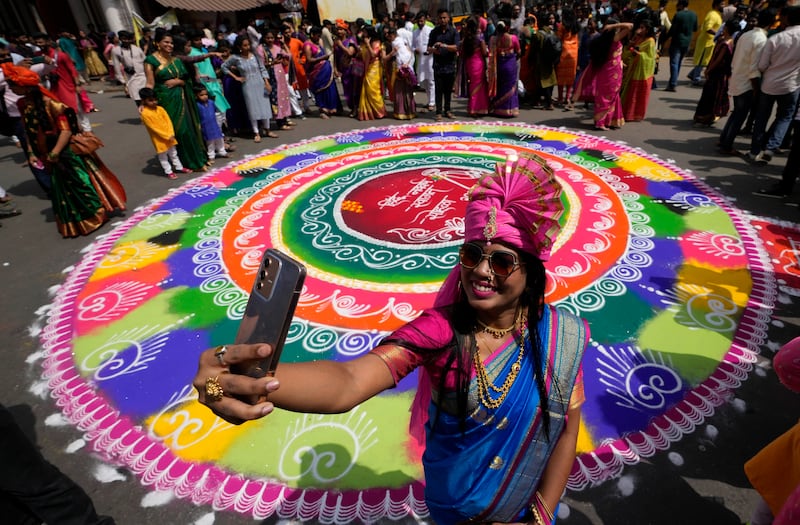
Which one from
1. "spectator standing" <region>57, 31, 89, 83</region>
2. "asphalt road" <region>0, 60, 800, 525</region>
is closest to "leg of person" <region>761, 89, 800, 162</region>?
"asphalt road" <region>0, 60, 800, 525</region>

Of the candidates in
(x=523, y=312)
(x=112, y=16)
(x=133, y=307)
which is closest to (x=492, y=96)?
(x=133, y=307)

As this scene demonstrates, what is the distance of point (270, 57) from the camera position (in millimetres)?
8336

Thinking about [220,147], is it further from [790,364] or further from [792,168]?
[792,168]

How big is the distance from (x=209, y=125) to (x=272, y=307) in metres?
6.80

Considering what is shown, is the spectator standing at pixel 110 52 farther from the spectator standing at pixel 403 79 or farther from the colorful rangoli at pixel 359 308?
the colorful rangoli at pixel 359 308

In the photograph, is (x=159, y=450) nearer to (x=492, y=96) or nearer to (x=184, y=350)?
(x=184, y=350)

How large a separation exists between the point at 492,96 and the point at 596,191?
4.12 meters

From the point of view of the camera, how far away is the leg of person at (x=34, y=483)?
149 cm

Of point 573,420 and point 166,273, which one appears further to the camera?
point 166,273

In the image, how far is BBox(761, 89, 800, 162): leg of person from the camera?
5102mm

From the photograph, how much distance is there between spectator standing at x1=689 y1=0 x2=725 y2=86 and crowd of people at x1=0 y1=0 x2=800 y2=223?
3cm

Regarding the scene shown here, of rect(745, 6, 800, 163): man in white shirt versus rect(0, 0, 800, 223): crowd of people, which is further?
rect(0, 0, 800, 223): crowd of people

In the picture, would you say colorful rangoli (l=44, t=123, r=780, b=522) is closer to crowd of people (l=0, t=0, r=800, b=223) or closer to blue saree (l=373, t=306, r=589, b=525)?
blue saree (l=373, t=306, r=589, b=525)

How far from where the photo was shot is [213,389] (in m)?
0.77
